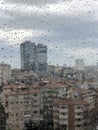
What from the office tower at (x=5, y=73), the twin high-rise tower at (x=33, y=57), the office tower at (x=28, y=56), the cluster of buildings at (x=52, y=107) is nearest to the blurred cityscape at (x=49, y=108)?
the cluster of buildings at (x=52, y=107)

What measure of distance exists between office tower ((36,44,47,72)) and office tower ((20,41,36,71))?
0.46m

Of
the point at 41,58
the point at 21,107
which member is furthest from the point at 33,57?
the point at 21,107

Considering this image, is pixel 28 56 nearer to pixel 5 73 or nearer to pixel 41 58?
pixel 41 58

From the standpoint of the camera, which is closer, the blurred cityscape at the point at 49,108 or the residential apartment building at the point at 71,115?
the residential apartment building at the point at 71,115

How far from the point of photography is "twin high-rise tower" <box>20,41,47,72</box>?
1671 inches

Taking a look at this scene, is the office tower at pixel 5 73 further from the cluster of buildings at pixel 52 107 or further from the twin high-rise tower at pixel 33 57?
the cluster of buildings at pixel 52 107

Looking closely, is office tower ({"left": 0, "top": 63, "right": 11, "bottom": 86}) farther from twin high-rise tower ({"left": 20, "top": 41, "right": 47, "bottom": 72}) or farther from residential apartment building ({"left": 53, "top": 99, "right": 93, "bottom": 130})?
residential apartment building ({"left": 53, "top": 99, "right": 93, "bottom": 130})

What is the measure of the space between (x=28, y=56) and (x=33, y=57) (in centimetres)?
103

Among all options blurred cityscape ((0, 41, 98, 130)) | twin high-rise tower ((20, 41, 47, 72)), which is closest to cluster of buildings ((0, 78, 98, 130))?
blurred cityscape ((0, 41, 98, 130))

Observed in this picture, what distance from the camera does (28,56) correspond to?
42.6 metres

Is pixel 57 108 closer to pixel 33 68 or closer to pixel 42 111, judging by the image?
pixel 42 111

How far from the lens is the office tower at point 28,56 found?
42.6 metres

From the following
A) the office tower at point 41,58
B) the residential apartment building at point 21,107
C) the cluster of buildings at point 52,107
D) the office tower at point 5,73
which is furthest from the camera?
the office tower at point 41,58

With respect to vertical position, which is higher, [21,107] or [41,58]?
[41,58]
